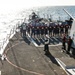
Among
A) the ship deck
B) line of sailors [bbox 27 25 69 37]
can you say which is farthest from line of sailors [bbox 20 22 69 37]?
the ship deck

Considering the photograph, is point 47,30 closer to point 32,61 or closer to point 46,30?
point 46,30

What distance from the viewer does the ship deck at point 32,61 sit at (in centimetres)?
1705

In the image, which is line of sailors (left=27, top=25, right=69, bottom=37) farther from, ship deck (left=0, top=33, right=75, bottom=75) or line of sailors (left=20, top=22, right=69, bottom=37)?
ship deck (left=0, top=33, right=75, bottom=75)

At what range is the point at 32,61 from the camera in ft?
64.3

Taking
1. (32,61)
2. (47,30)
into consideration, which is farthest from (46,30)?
(32,61)

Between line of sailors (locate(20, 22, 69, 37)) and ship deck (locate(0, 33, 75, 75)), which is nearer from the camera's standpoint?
ship deck (locate(0, 33, 75, 75))

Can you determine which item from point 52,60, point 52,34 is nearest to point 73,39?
point 52,60

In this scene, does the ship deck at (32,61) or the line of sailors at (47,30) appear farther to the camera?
the line of sailors at (47,30)

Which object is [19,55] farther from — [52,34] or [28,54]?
[52,34]

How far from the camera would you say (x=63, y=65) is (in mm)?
17672

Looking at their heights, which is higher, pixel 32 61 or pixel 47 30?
pixel 32 61

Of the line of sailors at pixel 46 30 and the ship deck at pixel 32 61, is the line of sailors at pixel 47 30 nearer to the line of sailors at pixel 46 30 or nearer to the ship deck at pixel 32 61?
the line of sailors at pixel 46 30

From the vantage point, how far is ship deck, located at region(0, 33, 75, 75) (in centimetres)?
1705

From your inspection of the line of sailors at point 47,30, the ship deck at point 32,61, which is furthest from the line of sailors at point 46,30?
the ship deck at point 32,61
